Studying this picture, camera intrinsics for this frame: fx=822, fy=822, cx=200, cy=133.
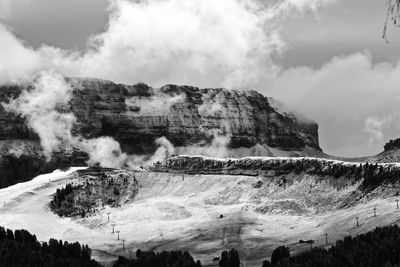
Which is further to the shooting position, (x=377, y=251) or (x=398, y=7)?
(x=377, y=251)

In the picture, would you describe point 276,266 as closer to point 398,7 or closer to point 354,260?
point 354,260

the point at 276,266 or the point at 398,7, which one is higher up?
the point at 398,7

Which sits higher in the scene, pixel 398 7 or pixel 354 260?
pixel 398 7

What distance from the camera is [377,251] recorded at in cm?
19312

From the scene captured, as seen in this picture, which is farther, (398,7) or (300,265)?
(300,265)

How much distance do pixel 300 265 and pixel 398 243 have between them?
84.5 ft

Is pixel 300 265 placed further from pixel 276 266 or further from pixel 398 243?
pixel 398 243

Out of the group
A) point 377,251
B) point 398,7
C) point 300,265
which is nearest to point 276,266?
point 300,265

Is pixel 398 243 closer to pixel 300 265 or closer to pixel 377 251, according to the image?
pixel 377 251

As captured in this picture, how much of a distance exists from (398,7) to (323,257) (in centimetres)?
14186

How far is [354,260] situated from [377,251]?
235 inches

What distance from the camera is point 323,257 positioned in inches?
7800

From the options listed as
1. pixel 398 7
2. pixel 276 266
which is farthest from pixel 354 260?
pixel 398 7

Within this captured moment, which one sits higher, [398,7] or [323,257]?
[398,7]
